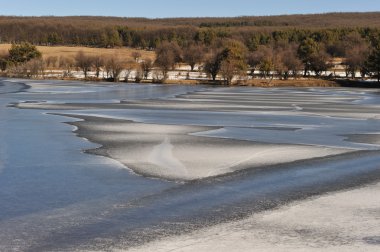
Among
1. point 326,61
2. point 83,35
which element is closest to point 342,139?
point 326,61

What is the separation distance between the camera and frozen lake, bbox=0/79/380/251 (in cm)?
912

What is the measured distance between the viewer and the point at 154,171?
43.1 ft

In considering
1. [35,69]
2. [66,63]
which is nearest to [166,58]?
[35,69]

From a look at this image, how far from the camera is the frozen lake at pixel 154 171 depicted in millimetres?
9125

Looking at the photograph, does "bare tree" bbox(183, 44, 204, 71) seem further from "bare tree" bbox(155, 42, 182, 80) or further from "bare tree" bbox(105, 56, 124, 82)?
"bare tree" bbox(105, 56, 124, 82)

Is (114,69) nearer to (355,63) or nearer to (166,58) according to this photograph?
(166,58)

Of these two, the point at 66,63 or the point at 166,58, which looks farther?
the point at 66,63

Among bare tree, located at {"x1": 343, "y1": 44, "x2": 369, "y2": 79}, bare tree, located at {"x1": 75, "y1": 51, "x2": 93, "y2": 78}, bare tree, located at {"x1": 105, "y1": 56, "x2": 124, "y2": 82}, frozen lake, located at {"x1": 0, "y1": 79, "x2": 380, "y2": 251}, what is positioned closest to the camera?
frozen lake, located at {"x1": 0, "y1": 79, "x2": 380, "y2": 251}

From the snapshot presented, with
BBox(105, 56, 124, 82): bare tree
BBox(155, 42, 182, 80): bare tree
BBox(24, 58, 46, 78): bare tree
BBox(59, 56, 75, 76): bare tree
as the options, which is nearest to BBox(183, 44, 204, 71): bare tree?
BBox(155, 42, 182, 80): bare tree

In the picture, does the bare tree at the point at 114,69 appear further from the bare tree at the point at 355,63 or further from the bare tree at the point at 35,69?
the bare tree at the point at 355,63

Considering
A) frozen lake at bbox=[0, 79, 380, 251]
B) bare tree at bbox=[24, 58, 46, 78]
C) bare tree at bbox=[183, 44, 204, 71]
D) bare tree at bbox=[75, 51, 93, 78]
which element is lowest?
frozen lake at bbox=[0, 79, 380, 251]

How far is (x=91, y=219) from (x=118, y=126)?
1184 cm

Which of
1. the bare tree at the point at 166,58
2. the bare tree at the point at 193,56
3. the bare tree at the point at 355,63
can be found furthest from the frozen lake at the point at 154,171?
the bare tree at the point at 193,56

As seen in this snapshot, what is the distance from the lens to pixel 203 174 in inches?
509
